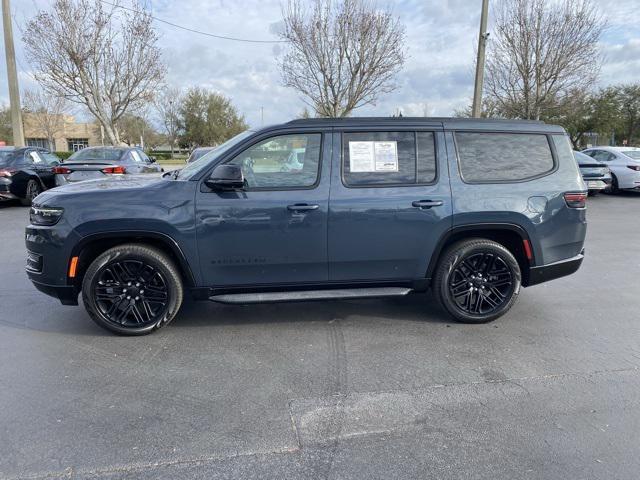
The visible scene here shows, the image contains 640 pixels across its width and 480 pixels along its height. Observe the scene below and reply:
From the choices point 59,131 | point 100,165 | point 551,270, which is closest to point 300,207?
point 551,270

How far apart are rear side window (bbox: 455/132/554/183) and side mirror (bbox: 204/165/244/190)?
2.05m

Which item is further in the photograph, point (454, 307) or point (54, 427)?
point (454, 307)

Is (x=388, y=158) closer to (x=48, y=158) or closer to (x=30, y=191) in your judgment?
(x=30, y=191)

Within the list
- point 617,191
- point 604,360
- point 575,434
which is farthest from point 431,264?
point 617,191

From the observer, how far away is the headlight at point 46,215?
3721 mm

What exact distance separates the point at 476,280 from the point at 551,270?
0.77 metres

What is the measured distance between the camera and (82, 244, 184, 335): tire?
3.82m

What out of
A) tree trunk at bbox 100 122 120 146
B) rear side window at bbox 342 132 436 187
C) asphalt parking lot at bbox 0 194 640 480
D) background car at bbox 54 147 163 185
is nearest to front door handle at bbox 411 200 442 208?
rear side window at bbox 342 132 436 187

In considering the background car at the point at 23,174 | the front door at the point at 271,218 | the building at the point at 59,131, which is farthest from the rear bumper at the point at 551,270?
the building at the point at 59,131

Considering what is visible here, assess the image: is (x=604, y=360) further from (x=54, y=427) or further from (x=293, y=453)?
(x=54, y=427)

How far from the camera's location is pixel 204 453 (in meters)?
2.49

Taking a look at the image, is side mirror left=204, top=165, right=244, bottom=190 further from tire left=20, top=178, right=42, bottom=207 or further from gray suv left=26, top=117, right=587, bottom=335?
tire left=20, top=178, right=42, bottom=207

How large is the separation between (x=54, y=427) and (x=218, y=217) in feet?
6.16

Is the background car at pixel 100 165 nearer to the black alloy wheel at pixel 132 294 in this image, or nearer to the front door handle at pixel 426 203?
the black alloy wheel at pixel 132 294
